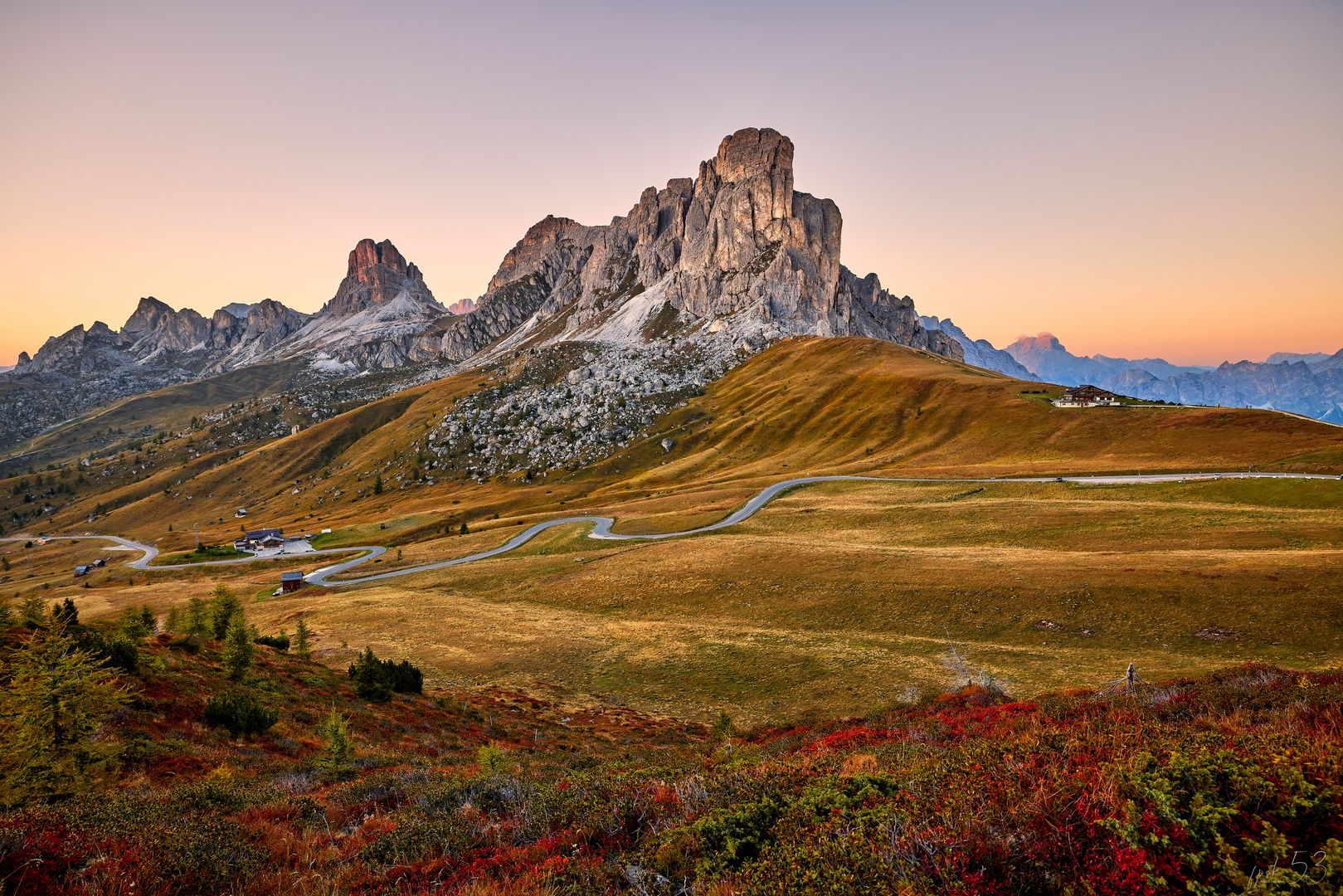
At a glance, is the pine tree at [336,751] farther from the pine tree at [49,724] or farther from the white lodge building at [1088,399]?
the white lodge building at [1088,399]

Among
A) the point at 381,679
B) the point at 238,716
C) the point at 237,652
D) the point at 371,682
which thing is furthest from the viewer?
the point at 381,679

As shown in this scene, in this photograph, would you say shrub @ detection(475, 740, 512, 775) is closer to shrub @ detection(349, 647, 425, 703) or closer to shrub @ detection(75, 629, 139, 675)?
shrub @ detection(349, 647, 425, 703)

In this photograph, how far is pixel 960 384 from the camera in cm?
12512

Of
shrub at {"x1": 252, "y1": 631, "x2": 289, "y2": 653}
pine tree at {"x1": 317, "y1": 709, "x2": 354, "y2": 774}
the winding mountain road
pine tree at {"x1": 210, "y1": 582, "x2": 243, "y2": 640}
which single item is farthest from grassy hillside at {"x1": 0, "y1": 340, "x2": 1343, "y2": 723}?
pine tree at {"x1": 317, "y1": 709, "x2": 354, "y2": 774}

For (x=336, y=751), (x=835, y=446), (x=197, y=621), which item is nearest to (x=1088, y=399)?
(x=835, y=446)

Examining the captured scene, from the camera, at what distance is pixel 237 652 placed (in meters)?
25.8

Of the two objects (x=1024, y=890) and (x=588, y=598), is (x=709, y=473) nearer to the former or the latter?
(x=588, y=598)

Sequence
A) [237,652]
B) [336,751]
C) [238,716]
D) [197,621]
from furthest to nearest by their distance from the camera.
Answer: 1. [197,621]
2. [237,652]
3. [238,716]
4. [336,751]

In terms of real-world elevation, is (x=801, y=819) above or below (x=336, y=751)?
above

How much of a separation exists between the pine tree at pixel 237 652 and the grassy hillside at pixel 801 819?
10101 mm

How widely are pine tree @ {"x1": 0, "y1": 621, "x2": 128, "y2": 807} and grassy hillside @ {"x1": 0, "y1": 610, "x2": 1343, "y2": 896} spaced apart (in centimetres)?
62

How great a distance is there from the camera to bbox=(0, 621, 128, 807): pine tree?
11461 millimetres

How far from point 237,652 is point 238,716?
664cm

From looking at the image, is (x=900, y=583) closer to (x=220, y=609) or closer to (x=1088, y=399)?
(x=220, y=609)
